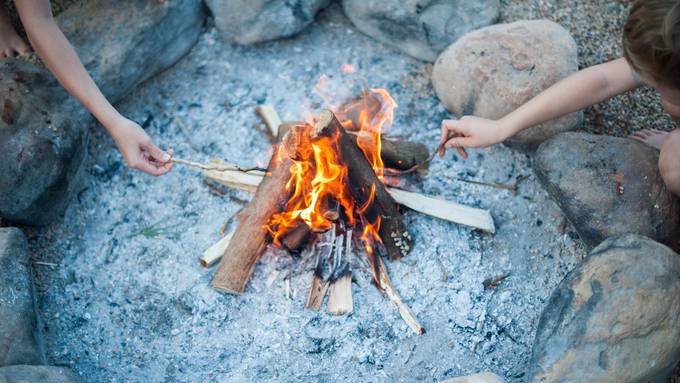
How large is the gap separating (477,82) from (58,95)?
194cm

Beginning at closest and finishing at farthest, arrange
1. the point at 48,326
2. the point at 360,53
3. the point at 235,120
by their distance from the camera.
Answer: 1. the point at 48,326
2. the point at 235,120
3. the point at 360,53

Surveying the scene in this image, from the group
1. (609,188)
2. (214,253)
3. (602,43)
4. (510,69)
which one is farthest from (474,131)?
(214,253)

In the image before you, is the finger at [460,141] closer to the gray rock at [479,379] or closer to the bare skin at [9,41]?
the gray rock at [479,379]

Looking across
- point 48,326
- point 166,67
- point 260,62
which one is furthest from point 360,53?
point 48,326

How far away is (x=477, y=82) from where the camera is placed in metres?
3.02

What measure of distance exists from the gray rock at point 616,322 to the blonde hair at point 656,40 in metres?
0.64

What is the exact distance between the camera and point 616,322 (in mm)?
2213

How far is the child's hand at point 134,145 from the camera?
8.45ft

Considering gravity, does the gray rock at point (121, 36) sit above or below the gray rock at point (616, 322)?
above

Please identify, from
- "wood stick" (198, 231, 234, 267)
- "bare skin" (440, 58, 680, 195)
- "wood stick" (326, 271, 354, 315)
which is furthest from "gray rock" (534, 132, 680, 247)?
"wood stick" (198, 231, 234, 267)

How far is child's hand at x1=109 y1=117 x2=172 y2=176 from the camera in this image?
2576 mm

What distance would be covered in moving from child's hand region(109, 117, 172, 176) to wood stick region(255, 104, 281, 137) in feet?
2.17

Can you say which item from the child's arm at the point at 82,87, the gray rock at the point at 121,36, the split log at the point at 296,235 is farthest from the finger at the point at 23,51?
the split log at the point at 296,235

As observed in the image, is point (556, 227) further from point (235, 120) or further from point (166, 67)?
point (166, 67)
